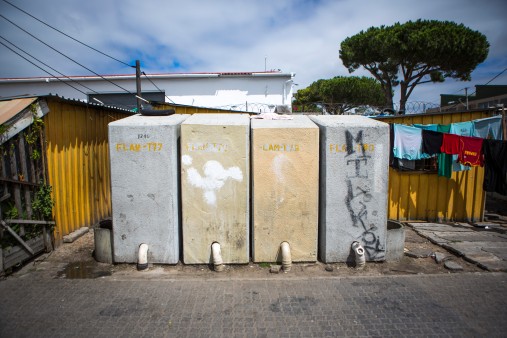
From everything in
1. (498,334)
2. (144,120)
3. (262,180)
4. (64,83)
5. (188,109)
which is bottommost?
(498,334)

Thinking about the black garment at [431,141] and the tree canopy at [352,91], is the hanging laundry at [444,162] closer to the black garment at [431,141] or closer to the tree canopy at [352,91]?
the black garment at [431,141]

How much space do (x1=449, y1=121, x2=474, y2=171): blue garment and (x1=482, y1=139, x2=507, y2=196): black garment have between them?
0.45 meters

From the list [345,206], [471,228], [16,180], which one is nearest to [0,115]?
[16,180]

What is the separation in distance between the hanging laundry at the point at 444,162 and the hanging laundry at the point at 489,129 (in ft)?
2.56

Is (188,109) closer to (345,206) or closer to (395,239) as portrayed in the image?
(345,206)

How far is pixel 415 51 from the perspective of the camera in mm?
19734

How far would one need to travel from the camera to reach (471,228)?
25.0ft

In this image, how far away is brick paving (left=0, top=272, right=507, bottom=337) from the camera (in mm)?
3635

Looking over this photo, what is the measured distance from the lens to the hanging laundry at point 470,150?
726 centimetres

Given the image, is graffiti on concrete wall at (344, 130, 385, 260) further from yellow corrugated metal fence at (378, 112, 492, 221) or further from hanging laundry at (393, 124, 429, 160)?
yellow corrugated metal fence at (378, 112, 492, 221)

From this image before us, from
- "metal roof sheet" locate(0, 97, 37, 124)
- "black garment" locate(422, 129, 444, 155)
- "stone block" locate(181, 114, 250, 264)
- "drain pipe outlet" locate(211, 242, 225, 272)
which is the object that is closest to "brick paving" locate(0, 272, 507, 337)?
"drain pipe outlet" locate(211, 242, 225, 272)

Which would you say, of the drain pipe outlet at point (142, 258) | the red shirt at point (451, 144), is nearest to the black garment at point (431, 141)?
the red shirt at point (451, 144)

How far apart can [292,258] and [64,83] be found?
2276 cm

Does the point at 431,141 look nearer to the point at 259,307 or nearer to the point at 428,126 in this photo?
the point at 428,126
